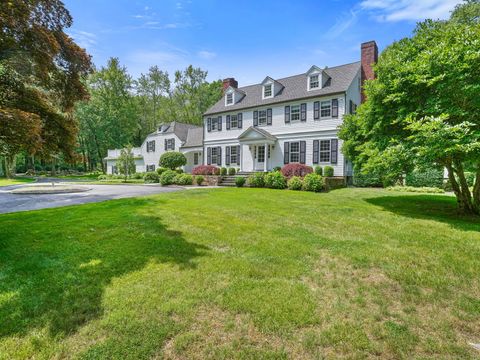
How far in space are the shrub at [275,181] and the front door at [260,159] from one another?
531 cm

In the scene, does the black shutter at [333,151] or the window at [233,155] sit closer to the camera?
the black shutter at [333,151]

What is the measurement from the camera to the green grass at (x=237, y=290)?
2332 mm

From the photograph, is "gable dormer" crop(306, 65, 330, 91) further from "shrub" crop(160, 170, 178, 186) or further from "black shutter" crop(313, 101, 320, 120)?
"shrub" crop(160, 170, 178, 186)

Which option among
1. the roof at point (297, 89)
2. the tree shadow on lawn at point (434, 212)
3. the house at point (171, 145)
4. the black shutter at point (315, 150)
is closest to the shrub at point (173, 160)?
the house at point (171, 145)

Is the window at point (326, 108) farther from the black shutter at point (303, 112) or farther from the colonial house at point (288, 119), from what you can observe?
the black shutter at point (303, 112)

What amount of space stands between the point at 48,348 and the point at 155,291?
1.15 m

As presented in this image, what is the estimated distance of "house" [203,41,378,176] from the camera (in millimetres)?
17844

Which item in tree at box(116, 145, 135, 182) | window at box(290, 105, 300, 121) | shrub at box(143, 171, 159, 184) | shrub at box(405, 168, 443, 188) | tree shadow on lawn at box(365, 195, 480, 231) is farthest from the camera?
tree at box(116, 145, 135, 182)

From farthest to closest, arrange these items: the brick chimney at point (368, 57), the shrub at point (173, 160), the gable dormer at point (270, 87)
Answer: the shrub at point (173, 160)
the gable dormer at point (270, 87)
the brick chimney at point (368, 57)

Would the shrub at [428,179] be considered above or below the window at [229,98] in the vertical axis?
below

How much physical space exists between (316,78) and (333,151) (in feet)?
19.8

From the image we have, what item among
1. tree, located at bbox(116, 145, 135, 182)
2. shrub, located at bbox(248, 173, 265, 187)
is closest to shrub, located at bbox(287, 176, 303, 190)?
shrub, located at bbox(248, 173, 265, 187)

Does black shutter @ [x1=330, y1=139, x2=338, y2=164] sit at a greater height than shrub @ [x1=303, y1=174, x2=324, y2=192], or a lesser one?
greater

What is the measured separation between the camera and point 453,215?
7.86 m
